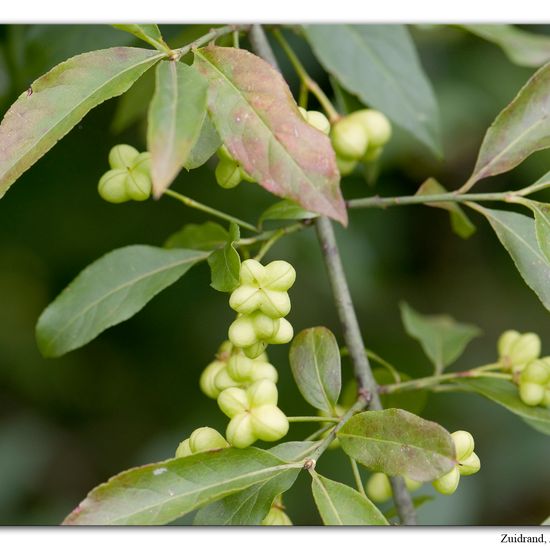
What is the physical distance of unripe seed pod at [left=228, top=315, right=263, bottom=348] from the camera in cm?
94

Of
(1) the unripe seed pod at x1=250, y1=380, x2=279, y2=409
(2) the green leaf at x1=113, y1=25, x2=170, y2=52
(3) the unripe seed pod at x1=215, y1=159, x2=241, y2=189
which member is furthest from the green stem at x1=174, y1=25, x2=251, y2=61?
(1) the unripe seed pod at x1=250, y1=380, x2=279, y2=409

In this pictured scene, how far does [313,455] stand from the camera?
0.96m

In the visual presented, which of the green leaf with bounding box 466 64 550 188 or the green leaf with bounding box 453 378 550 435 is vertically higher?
the green leaf with bounding box 466 64 550 188

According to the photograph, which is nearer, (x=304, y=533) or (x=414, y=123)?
(x=304, y=533)

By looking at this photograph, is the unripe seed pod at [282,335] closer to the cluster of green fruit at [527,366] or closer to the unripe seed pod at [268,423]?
the unripe seed pod at [268,423]

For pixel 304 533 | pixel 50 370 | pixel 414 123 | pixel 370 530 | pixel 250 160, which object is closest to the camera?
pixel 250 160

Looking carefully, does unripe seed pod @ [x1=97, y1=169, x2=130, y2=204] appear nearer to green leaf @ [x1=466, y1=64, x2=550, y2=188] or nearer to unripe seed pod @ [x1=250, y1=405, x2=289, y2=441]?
unripe seed pod @ [x1=250, y1=405, x2=289, y2=441]

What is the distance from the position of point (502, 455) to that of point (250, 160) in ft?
4.47

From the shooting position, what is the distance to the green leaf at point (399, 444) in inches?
34.5

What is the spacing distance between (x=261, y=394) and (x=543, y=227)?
0.37 metres

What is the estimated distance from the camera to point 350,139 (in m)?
1.27

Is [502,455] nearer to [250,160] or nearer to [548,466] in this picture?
[548,466]

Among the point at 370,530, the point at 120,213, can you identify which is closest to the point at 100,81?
the point at 370,530

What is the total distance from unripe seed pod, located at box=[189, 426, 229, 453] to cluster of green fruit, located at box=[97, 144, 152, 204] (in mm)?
295
